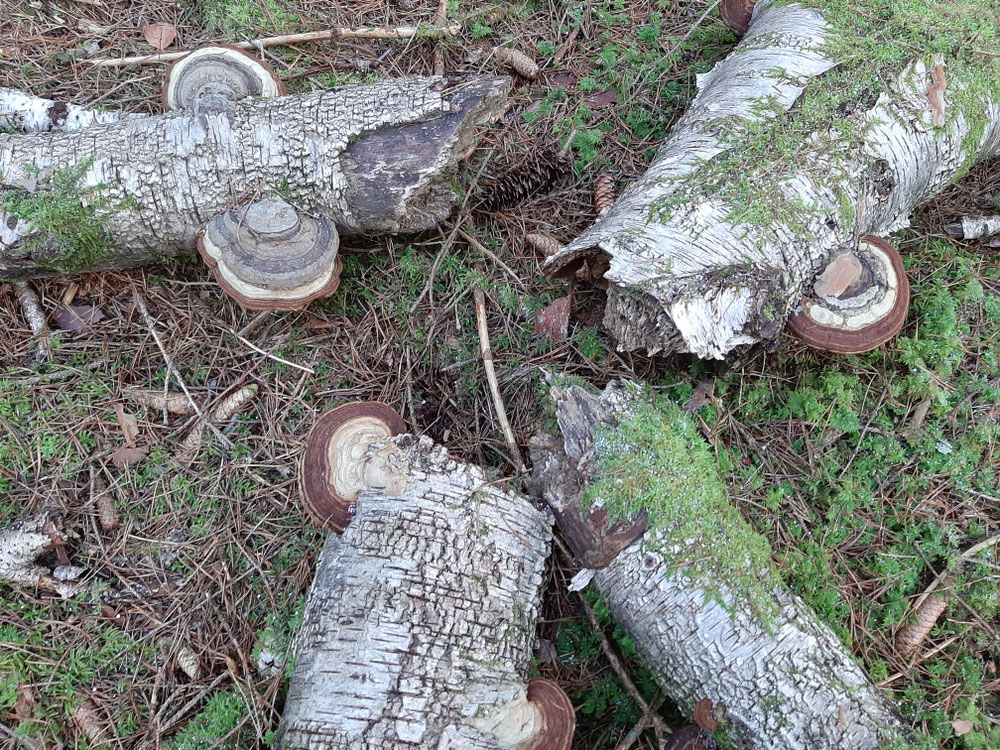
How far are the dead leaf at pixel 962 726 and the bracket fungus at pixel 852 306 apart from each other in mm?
1707

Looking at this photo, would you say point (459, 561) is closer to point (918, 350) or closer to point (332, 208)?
point (332, 208)

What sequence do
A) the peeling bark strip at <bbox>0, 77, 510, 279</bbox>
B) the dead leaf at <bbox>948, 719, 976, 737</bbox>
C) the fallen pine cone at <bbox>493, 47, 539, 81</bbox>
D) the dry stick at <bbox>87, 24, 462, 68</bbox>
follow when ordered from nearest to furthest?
the dead leaf at <bbox>948, 719, 976, 737</bbox>
the peeling bark strip at <bbox>0, 77, 510, 279</bbox>
the dry stick at <bbox>87, 24, 462, 68</bbox>
the fallen pine cone at <bbox>493, 47, 539, 81</bbox>

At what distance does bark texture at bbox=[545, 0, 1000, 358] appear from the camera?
8.86 feet

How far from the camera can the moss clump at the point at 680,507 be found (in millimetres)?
2475

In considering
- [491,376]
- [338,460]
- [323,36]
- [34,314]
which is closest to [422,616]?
[338,460]

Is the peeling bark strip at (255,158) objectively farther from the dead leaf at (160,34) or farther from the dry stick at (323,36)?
the dead leaf at (160,34)

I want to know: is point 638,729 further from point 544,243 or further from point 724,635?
point 544,243

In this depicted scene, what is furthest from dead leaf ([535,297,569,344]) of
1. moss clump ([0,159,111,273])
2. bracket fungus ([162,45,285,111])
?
moss clump ([0,159,111,273])

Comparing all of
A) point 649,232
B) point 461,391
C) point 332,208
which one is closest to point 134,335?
point 332,208

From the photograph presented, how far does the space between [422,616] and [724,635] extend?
1.22 meters

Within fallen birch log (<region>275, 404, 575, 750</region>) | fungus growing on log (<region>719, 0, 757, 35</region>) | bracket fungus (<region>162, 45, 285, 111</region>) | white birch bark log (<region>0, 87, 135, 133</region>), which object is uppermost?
fungus growing on log (<region>719, 0, 757, 35</region>)

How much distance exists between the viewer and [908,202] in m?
3.35

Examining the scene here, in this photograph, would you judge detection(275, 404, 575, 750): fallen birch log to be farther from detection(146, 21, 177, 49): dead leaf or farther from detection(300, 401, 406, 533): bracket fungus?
detection(146, 21, 177, 49): dead leaf

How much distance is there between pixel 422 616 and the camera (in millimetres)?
2354
